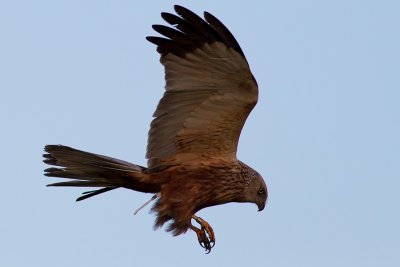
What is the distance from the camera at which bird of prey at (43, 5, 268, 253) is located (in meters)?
10.6

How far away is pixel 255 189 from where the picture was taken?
38.8 ft

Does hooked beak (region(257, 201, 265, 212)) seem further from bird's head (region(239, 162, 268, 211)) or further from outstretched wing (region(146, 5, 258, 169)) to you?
outstretched wing (region(146, 5, 258, 169))

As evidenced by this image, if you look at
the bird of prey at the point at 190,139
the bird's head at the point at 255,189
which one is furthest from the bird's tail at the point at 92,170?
the bird's head at the point at 255,189

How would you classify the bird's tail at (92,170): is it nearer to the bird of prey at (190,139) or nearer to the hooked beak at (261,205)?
the bird of prey at (190,139)

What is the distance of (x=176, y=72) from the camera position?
10.8 metres

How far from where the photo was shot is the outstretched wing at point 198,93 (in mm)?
10570

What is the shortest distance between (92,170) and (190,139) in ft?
3.80

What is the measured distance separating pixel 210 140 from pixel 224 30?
1400 millimetres

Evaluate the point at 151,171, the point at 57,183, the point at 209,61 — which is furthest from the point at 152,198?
the point at 209,61

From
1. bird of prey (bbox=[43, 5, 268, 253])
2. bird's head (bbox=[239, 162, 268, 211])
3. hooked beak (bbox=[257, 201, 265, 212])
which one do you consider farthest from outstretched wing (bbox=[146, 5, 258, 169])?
hooked beak (bbox=[257, 201, 265, 212])

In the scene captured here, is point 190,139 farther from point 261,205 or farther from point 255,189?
point 261,205

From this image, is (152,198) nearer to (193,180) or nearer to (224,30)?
(193,180)

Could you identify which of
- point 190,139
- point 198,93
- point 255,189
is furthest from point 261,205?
point 198,93

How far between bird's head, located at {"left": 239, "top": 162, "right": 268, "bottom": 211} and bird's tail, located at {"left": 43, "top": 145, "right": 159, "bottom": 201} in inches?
42.9
